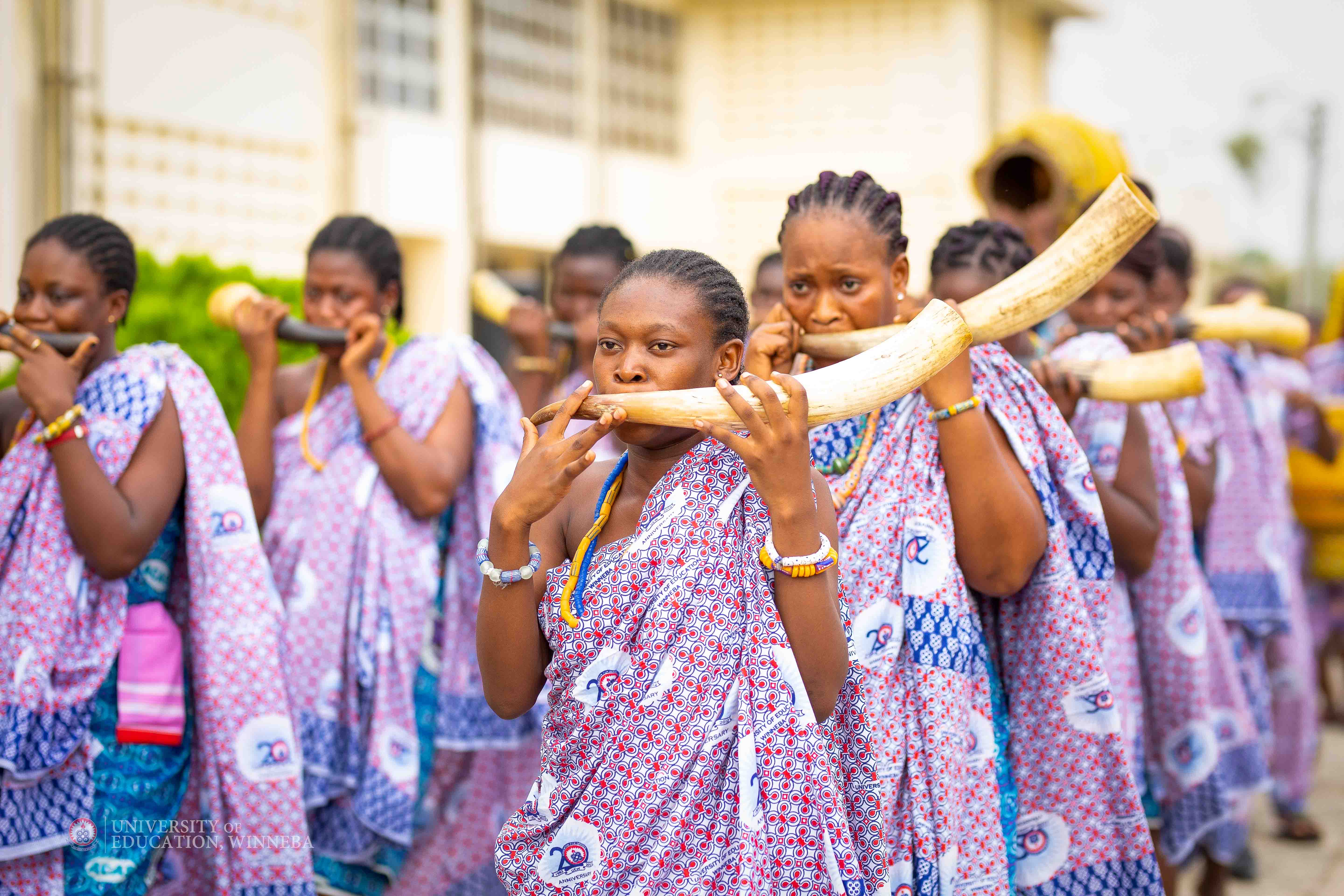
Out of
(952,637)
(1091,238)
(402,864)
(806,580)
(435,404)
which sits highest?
(1091,238)

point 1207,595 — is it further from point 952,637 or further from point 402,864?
point 402,864

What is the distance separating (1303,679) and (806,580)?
455 centimetres

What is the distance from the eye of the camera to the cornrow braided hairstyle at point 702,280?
213cm

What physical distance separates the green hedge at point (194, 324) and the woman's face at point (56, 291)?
1621 millimetres

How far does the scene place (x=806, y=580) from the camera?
198 cm

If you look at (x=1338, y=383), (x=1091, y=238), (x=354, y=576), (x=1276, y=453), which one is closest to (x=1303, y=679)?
(x=1276, y=453)

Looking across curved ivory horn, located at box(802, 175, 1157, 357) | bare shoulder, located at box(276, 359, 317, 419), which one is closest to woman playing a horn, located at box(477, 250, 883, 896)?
curved ivory horn, located at box(802, 175, 1157, 357)

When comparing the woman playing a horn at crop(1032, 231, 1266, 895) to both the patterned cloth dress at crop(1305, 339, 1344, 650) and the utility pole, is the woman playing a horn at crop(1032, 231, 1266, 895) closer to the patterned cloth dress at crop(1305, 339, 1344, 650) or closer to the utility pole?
the patterned cloth dress at crop(1305, 339, 1344, 650)

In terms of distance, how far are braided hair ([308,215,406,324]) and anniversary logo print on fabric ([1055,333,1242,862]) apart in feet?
6.63

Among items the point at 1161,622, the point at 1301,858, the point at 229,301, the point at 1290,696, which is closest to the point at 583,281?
the point at 229,301

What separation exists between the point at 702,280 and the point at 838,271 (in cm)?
40

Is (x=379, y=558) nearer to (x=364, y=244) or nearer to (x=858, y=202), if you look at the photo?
(x=364, y=244)

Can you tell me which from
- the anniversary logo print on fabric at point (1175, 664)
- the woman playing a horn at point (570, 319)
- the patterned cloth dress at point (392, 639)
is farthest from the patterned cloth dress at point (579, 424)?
the anniversary logo print on fabric at point (1175, 664)

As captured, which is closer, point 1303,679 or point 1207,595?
point 1207,595
